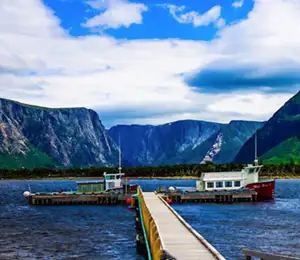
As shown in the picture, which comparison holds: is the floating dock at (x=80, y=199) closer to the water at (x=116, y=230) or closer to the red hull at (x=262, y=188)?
the water at (x=116, y=230)

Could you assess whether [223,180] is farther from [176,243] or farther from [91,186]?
[176,243]

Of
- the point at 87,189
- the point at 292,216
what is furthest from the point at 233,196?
the point at 87,189

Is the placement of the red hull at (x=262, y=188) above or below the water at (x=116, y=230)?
above

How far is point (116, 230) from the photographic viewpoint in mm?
64688

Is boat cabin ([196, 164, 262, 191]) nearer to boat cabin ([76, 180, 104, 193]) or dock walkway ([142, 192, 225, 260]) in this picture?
boat cabin ([76, 180, 104, 193])

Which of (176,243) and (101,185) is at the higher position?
(101,185)

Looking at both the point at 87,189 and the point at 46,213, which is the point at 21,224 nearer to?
the point at 46,213

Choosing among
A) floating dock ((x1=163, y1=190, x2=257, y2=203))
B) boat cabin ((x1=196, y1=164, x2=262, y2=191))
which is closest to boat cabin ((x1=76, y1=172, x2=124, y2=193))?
floating dock ((x1=163, y1=190, x2=257, y2=203))

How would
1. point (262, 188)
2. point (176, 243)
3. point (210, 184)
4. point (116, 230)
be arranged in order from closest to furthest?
point (176, 243)
point (116, 230)
point (210, 184)
point (262, 188)

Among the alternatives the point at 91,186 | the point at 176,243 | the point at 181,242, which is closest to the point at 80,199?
the point at 91,186

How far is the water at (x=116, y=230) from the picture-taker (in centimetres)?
4928

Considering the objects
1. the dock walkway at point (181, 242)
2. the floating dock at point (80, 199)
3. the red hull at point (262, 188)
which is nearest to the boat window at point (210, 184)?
the red hull at point (262, 188)

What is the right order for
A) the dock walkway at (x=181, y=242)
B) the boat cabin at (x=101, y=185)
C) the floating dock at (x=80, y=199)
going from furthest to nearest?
the boat cabin at (x=101, y=185) < the floating dock at (x=80, y=199) < the dock walkway at (x=181, y=242)

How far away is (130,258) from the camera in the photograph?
45719 millimetres
